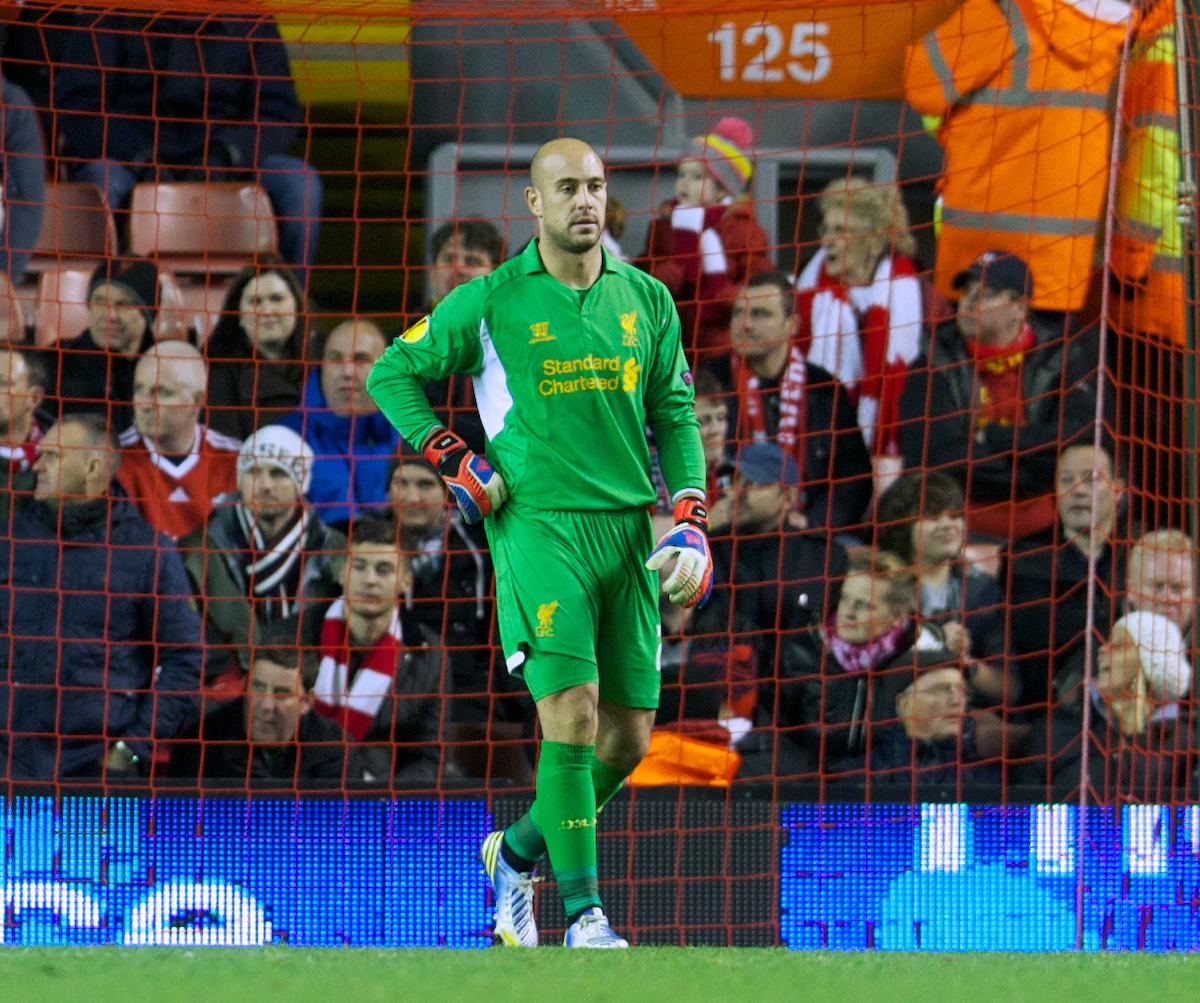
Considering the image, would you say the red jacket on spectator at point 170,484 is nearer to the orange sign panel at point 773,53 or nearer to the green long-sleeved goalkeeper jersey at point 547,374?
the green long-sleeved goalkeeper jersey at point 547,374

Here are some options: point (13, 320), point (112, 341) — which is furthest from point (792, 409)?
point (13, 320)

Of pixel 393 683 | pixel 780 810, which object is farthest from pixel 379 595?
pixel 780 810

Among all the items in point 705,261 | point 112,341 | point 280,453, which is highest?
point 705,261

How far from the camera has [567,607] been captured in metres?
4.68

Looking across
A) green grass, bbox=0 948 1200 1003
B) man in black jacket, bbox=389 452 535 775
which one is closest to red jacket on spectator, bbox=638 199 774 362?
man in black jacket, bbox=389 452 535 775

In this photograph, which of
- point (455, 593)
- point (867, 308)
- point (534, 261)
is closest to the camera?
point (534, 261)

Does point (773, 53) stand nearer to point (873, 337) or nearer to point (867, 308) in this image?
point (867, 308)

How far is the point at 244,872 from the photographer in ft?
19.8

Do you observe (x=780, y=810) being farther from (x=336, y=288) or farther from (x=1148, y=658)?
(x=336, y=288)

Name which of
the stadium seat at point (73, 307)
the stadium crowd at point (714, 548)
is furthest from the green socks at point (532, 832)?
the stadium seat at point (73, 307)

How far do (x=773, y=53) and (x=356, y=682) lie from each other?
3730mm

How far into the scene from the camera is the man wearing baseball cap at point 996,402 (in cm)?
747

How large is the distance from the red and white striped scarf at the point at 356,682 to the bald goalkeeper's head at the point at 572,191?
250 centimetres

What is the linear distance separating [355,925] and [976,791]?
2.05 metres
